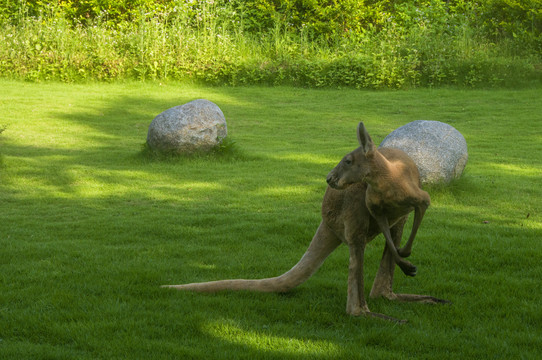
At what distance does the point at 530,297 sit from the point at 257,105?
44.3 ft

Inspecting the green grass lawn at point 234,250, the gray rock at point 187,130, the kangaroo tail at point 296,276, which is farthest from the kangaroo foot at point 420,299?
the gray rock at point 187,130

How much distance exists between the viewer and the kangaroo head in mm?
4422

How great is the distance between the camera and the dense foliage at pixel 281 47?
65.8ft

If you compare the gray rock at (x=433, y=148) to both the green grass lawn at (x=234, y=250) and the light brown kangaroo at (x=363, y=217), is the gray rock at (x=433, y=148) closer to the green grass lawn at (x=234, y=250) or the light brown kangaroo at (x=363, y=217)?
the green grass lawn at (x=234, y=250)

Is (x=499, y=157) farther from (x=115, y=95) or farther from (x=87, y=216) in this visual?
(x=115, y=95)

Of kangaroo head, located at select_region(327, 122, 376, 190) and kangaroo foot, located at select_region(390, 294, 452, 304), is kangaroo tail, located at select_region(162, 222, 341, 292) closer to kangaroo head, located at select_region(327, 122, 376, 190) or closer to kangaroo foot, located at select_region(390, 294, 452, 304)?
kangaroo foot, located at select_region(390, 294, 452, 304)

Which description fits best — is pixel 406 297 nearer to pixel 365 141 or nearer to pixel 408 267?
pixel 408 267

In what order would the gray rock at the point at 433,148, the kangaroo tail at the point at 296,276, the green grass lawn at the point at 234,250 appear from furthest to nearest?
the gray rock at the point at 433,148
the kangaroo tail at the point at 296,276
the green grass lawn at the point at 234,250

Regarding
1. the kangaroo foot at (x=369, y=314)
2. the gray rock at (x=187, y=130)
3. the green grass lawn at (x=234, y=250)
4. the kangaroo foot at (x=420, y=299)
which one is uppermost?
the gray rock at (x=187, y=130)

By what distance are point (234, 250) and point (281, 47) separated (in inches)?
614

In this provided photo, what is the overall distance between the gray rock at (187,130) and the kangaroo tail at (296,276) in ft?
22.3

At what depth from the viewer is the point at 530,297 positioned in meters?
5.47

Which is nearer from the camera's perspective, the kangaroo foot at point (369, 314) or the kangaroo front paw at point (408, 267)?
the kangaroo front paw at point (408, 267)

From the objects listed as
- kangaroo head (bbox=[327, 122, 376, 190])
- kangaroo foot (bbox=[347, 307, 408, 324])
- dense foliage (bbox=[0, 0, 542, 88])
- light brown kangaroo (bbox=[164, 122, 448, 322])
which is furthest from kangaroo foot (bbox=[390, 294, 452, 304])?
dense foliage (bbox=[0, 0, 542, 88])
